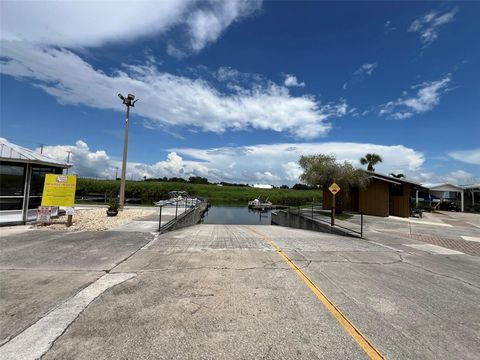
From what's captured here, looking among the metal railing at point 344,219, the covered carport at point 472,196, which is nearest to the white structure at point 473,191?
the covered carport at point 472,196

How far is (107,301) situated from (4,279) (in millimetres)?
2592

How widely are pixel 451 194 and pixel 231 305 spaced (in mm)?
48073

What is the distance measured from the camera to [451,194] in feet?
133

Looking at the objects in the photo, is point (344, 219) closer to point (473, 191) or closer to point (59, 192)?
point (59, 192)

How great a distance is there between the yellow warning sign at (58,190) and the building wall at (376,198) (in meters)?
20.5

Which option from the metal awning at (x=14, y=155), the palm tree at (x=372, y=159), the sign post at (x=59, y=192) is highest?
the palm tree at (x=372, y=159)

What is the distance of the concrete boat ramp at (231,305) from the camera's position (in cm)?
311

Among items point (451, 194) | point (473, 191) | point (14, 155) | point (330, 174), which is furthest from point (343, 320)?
point (451, 194)

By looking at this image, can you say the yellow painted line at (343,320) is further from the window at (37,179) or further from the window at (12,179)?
the window at (37,179)

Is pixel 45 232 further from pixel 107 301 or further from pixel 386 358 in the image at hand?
pixel 386 358

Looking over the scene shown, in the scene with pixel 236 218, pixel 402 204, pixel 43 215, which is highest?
pixel 402 204

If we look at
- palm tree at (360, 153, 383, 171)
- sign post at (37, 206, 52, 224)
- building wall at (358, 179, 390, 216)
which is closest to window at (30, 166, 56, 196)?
sign post at (37, 206, 52, 224)

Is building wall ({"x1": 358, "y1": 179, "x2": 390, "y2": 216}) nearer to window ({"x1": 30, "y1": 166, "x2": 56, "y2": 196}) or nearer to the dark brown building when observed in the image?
the dark brown building

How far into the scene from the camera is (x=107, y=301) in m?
4.33
